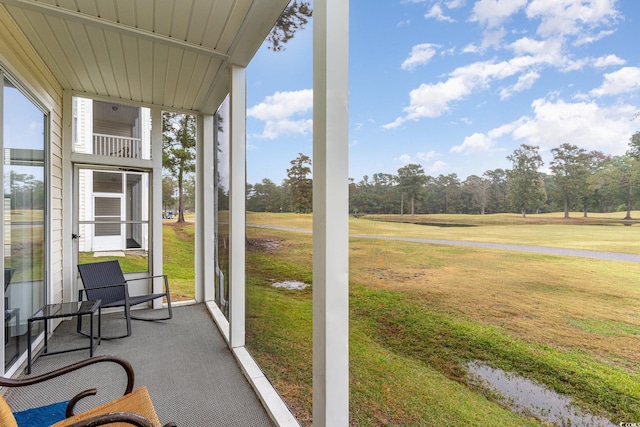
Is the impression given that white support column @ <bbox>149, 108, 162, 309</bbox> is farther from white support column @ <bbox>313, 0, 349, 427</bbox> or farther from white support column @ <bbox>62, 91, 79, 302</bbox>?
white support column @ <bbox>313, 0, 349, 427</bbox>

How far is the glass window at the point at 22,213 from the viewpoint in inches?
88.4

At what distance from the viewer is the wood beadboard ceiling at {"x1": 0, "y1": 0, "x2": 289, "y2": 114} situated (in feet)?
6.54

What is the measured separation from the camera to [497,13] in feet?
3.18

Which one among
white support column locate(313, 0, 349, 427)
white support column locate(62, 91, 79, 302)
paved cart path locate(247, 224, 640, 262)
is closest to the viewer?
paved cart path locate(247, 224, 640, 262)

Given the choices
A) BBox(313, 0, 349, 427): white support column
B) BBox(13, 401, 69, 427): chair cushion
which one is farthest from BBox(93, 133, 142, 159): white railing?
BBox(313, 0, 349, 427): white support column

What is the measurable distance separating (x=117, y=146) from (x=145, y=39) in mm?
2074

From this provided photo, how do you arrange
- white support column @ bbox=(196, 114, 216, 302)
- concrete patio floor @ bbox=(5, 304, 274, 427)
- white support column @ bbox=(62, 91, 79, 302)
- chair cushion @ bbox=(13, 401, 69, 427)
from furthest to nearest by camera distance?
white support column @ bbox=(196, 114, 216, 302) < white support column @ bbox=(62, 91, 79, 302) < concrete patio floor @ bbox=(5, 304, 274, 427) < chair cushion @ bbox=(13, 401, 69, 427)

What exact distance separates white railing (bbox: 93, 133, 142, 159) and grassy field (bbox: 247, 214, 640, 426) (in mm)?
3343

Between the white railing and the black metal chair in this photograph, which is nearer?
the black metal chair

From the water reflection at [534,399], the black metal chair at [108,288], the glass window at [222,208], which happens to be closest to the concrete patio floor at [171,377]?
the black metal chair at [108,288]

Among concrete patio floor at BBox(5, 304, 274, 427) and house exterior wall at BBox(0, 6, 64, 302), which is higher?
house exterior wall at BBox(0, 6, 64, 302)

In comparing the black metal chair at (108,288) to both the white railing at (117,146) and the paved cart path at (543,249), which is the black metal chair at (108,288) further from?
the paved cart path at (543,249)

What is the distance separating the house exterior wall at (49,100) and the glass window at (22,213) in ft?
0.42

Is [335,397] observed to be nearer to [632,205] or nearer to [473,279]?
[473,279]
